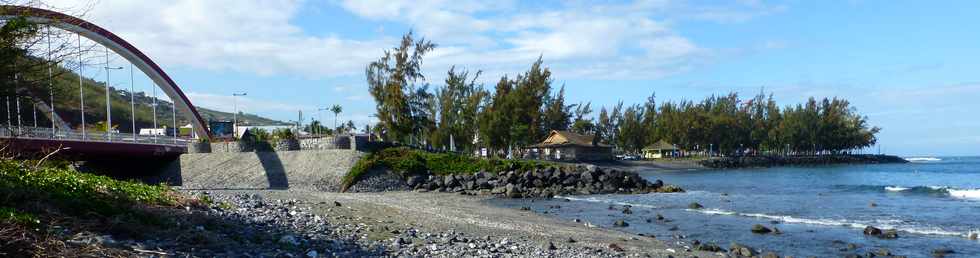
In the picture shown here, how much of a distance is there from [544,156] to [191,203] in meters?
75.8

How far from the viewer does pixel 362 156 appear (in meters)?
42.7

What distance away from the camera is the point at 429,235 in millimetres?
16625

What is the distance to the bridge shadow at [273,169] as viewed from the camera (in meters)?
41.9

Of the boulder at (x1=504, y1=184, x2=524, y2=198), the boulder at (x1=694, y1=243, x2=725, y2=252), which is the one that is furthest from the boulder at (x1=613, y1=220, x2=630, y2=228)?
the boulder at (x1=504, y1=184, x2=524, y2=198)

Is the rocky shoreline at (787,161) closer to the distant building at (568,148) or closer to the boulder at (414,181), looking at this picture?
the distant building at (568,148)

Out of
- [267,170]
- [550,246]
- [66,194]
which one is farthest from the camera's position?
[267,170]

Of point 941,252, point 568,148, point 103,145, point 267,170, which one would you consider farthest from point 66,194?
point 568,148

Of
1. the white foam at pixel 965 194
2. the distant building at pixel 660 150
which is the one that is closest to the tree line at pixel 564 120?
the distant building at pixel 660 150

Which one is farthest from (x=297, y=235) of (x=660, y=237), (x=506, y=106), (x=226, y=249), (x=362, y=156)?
(x=506, y=106)

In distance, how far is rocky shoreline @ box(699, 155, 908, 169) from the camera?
111438 mm

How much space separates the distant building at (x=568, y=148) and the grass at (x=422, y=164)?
42758mm

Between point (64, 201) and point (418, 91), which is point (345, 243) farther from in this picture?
Result: point (418, 91)

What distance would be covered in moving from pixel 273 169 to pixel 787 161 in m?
104

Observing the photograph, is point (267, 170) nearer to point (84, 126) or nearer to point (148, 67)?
point (84, 126)
